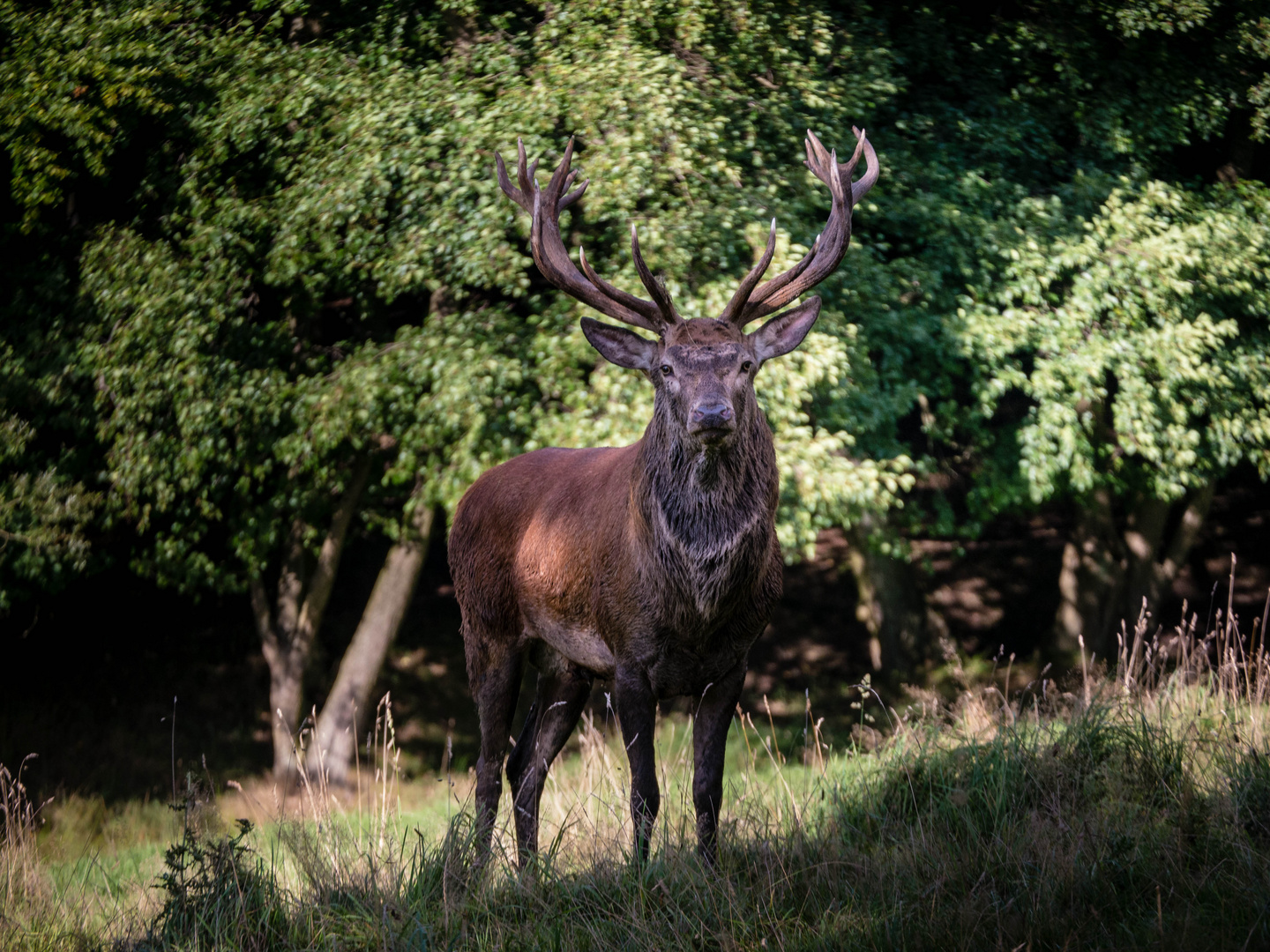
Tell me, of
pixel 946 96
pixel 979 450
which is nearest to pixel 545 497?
pixel 979 450

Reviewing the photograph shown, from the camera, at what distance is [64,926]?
3783 millimetres

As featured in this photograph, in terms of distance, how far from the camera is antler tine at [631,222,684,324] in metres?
4.01

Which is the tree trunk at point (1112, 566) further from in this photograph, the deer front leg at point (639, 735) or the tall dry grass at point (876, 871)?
the deer front leg at point (639, 735)

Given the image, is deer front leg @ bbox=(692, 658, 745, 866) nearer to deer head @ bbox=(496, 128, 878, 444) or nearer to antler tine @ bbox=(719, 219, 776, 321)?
deer head @ bbox=(496, 128, 878, 444)

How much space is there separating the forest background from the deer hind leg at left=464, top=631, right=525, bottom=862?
97.2 inches

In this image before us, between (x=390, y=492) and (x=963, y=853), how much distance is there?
303 inches

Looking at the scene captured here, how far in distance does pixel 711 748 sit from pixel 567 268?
207 centimetres

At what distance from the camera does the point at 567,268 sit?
15.1 ft

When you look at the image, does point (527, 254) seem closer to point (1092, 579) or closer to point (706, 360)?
point (706, 360)

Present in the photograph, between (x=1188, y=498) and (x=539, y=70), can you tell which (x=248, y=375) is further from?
(x=1188, y=498)

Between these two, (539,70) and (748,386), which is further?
(539,70)

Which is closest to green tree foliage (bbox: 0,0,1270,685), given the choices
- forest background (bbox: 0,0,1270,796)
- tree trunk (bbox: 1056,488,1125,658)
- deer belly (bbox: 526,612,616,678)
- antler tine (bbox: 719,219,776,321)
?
forest background (bbox: 0,0,1270,796)

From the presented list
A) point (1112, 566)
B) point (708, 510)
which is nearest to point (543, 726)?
point (708, 510)

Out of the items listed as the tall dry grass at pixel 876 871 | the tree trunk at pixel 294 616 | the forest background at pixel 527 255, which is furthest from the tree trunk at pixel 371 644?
the tall dry grass at pixel 876 871
